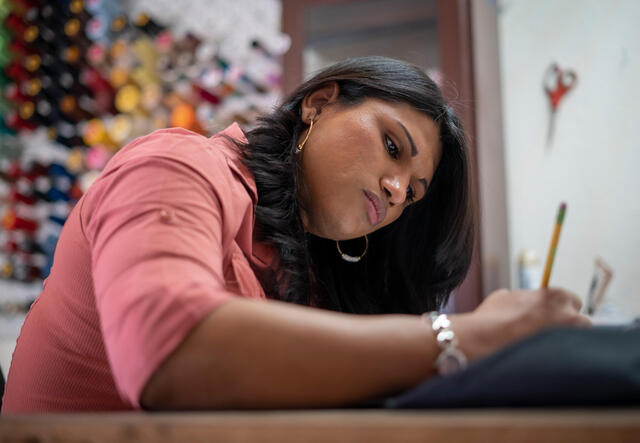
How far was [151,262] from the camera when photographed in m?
0.43

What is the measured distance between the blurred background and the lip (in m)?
0.96

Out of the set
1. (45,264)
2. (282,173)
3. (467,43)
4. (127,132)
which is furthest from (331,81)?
(45,264)

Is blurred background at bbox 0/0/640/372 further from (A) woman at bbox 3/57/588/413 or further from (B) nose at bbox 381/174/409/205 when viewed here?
(B) nose at bbox 381/174/409/205

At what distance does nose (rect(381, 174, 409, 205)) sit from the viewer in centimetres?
90

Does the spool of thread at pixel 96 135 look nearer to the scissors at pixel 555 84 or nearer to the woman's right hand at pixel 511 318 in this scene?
the scissors at pixel 555 84

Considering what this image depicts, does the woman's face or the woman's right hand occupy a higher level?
the woman's face

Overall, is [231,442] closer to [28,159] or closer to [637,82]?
[637,82]

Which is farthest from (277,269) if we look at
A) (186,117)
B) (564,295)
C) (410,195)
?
(186,117)

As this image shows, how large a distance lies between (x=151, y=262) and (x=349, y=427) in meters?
0.22

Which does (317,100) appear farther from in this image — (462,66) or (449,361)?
(462,66)

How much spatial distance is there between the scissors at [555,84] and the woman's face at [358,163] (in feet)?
5.08

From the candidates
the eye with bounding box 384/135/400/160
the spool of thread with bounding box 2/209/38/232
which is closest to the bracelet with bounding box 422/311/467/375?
the eye with bounding box 384/135/400/160

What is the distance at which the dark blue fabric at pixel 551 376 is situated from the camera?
311 millimetres

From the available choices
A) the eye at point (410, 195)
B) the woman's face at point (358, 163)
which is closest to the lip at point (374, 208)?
the woman's face at point (358, 163)
